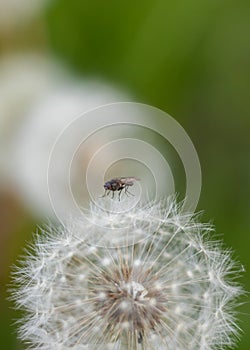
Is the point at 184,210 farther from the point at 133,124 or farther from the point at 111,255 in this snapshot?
the point at 133,124

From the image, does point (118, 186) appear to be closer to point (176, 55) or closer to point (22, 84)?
point (22, 84)

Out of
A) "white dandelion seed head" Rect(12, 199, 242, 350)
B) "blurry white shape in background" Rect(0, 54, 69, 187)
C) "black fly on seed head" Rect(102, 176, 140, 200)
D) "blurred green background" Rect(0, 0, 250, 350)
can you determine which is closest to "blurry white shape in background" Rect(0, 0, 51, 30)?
"blurred green background" Rect(0, 0, 250, 350)

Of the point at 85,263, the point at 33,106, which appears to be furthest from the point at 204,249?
the point at 33,106

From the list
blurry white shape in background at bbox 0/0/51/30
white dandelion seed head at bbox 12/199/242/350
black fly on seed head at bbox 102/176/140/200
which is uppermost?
blurry white shape in background at bbox 0/0/51/30

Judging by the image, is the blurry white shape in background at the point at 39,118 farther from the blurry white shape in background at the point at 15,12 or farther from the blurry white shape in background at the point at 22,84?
the blurry white shape in background at the point at 15,12

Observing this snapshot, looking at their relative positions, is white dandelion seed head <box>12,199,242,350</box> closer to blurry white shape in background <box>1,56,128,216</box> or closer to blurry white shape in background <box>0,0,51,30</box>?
blurry white shape in background <box>1,56,128,216</box>

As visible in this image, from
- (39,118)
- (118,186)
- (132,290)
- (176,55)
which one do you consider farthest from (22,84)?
(132,290)
